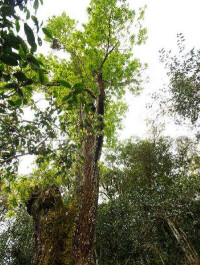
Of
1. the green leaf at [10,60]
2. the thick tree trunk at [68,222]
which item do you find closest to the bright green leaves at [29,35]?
the green leaf at [10,60]

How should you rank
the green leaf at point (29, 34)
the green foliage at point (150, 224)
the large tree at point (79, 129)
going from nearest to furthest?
the green leaf at point (29, 34) → the large tree at point (79, 129) → the green foliage at point (150, 224)

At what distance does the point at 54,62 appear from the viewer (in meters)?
6.98

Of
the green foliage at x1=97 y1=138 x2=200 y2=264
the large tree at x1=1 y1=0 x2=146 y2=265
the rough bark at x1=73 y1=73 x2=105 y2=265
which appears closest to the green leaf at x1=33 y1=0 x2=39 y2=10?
the large tree at x1=1 y1=0 x2=146 y2=265

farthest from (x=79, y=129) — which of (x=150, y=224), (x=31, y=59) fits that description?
(x=150, y=224)

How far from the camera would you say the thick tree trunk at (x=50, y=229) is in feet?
9.16

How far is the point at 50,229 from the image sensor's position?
309 cm

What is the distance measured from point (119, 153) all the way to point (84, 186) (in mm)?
11698

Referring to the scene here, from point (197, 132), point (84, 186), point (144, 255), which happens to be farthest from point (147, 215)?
point (84, 186)

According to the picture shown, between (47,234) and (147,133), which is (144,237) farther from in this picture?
(147,133)

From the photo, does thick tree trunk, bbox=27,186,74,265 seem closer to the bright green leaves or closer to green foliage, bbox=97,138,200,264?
the bright green leaves

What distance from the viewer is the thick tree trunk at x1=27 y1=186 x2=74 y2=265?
2.79m

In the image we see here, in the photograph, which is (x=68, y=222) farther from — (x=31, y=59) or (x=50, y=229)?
(x=31, y=59)

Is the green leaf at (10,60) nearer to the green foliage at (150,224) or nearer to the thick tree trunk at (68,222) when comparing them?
the thick tree trunk at (68,222)

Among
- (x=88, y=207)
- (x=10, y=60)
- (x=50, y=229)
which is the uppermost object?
(x=88, y=207)
